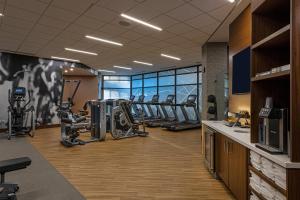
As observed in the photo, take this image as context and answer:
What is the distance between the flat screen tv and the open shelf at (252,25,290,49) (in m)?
1.58

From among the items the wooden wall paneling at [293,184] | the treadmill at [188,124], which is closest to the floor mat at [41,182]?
the wooden wall paneling at [293,184]

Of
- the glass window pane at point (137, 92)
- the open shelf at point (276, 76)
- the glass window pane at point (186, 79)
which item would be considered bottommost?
the open shelf at point (276, 76)

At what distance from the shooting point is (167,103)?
9484 mm

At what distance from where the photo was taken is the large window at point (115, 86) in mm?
14920

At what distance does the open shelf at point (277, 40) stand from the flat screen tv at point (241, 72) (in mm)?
1581

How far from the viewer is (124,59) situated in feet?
30.7

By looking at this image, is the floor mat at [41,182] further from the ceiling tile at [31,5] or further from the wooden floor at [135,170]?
the ceiling tile at [31,5]

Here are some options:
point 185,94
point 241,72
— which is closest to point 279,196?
point 241,72

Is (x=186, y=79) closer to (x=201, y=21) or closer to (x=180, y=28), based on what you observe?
(x=180, y=28)

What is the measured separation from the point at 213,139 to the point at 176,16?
2.75 metres

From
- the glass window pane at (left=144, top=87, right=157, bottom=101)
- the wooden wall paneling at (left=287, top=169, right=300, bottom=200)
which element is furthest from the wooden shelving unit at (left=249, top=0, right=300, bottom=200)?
the glass window pane at (left=144, top=87, right=157, bottom=101)

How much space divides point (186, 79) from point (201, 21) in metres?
6.44

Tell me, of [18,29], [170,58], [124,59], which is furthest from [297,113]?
[124,59]

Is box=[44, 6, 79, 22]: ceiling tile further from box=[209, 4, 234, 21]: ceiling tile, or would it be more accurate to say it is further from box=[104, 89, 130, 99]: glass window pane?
box=[104, 89, 130, 99]: glass window pane
